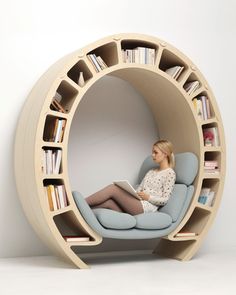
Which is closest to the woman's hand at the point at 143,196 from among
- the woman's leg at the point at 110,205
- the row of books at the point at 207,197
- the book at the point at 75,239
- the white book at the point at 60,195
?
the woman's leg at the point at 110,205

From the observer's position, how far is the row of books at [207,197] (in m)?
4.54

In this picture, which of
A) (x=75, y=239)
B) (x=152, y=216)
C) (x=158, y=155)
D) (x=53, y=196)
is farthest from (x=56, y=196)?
(x=158, y=155)

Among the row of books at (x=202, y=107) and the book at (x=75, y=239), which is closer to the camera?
the book at (x=75, y=239)

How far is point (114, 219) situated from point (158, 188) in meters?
0.62

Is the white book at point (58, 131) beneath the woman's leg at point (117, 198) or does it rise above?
above

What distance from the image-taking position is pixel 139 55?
173 inches

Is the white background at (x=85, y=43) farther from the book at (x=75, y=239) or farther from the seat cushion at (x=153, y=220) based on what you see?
the seat cushion at (x=153, y=220)

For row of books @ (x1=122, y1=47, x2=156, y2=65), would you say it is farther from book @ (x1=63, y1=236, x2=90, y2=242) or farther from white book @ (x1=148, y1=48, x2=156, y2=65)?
book @ (x1=63, y1=236, x2=90, y2=242)

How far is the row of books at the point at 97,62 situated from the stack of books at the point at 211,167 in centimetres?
119

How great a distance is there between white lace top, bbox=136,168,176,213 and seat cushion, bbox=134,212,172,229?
7.1 inches

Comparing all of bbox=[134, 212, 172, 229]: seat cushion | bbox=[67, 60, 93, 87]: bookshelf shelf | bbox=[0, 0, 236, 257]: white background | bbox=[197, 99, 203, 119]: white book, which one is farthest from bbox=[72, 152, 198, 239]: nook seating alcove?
bbox=[67, 60, 93, 87]: bookshelf shelf

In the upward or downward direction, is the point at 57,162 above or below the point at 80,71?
below

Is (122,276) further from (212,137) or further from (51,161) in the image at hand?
(212,137)

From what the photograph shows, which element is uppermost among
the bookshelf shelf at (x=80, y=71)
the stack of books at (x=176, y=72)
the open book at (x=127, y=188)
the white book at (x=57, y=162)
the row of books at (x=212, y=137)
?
the stack of books at (x=176, y=72)
